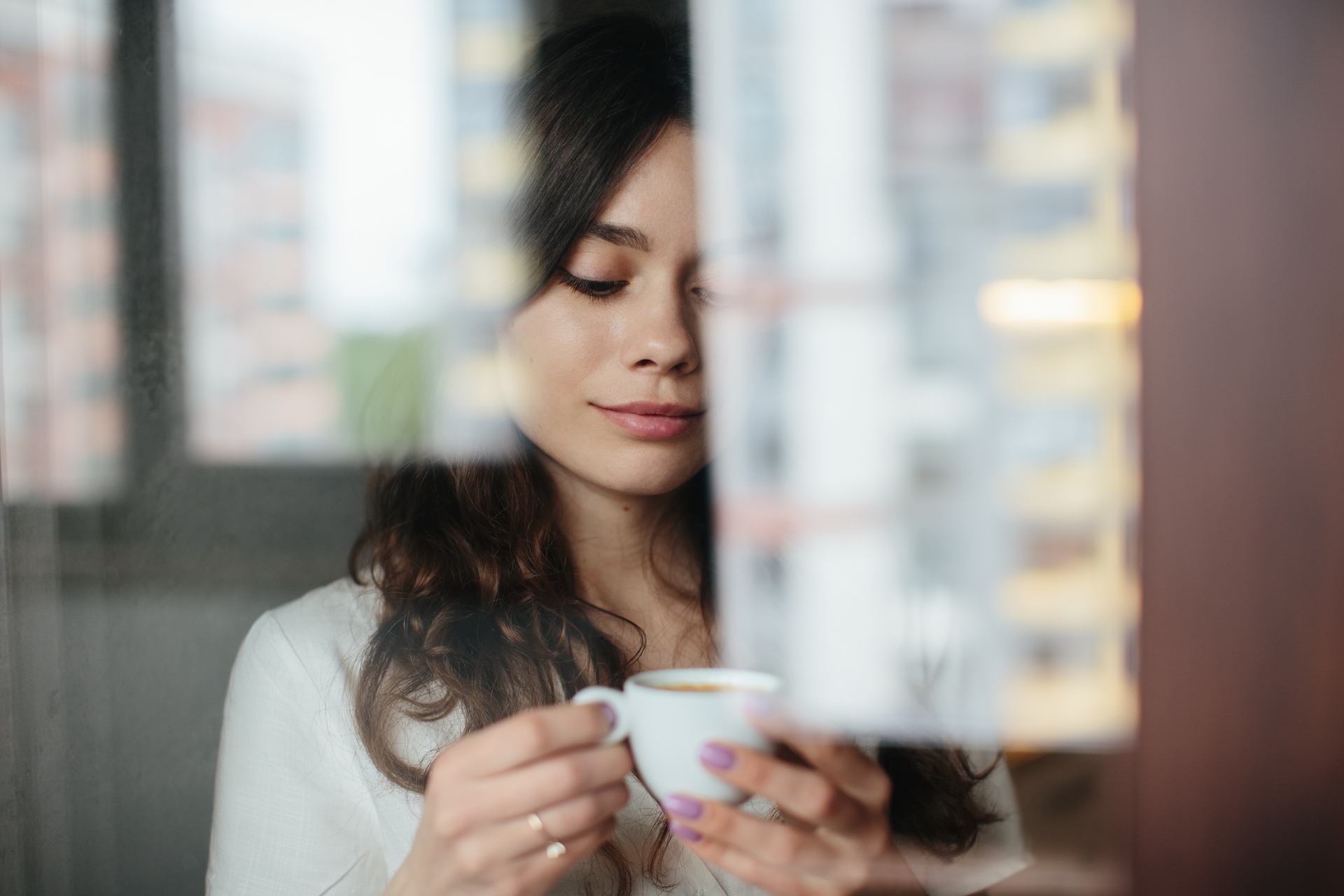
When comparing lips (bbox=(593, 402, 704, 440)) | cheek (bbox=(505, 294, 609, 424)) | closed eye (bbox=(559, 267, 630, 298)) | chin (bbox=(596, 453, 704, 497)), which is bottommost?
chin (bbox=(596, 453, 704, 497))

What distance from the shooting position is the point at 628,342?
1.34ft

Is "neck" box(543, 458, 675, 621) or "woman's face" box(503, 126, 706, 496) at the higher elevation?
"woman's face" box(503, 126, 706, 496)

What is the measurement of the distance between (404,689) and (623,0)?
0.40 meters

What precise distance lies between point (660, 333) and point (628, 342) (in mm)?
16

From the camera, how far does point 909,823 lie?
16.3 inches

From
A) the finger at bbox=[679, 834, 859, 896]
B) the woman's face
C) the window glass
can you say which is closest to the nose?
the woman's face

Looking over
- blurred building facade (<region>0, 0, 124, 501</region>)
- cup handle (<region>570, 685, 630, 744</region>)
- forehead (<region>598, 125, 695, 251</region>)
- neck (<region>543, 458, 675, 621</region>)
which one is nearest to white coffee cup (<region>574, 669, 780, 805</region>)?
cup handle (<region>570, 685, 630, 744</region>)

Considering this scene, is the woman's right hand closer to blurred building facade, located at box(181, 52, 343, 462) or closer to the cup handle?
the cup handle

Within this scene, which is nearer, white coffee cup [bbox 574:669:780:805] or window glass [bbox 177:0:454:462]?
white coffee cup [bbox 574:669:780:805]

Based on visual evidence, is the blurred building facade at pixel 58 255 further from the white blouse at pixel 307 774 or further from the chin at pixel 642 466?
the chin at pixel 642 466

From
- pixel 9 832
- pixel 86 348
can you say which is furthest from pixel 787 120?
pixel 9 832

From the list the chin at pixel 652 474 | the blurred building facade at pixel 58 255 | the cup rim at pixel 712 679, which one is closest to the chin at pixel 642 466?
the chin at pixel 652 474

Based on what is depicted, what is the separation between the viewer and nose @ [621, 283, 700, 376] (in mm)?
405

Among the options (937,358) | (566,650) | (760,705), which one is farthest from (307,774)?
(937,358)
